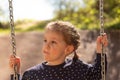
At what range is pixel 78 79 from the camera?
2770 mm

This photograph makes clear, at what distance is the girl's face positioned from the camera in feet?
9.05

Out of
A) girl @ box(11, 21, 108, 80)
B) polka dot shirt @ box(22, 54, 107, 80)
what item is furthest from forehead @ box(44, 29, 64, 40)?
polka dot shirt @ box(22, 54, 107, 80)

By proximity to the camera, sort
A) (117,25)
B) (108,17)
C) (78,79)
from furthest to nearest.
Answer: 1. (108,17)
2. (117,25)
3. (78,79)

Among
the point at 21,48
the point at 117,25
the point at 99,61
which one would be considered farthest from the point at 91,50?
the point at 99,61

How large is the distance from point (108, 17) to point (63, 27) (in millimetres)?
8329

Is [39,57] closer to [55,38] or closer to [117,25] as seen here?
[117,25]

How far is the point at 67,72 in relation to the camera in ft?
9.10

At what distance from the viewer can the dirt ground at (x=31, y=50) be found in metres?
8.73

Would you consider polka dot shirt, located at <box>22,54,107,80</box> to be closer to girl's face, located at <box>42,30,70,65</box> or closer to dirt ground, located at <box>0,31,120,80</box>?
girl's face, located at <box>42,30,70,65</box>

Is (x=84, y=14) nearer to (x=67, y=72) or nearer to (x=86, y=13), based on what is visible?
(x=86, y=13)

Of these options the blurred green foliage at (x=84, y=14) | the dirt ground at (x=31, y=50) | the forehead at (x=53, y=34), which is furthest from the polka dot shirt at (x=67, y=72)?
the blurred green foliage at (x=84, y=14)

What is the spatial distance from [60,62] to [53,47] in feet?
0.39

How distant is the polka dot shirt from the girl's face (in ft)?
0.16

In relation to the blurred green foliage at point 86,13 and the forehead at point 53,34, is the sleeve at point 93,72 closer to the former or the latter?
the forehead at point 53,34
